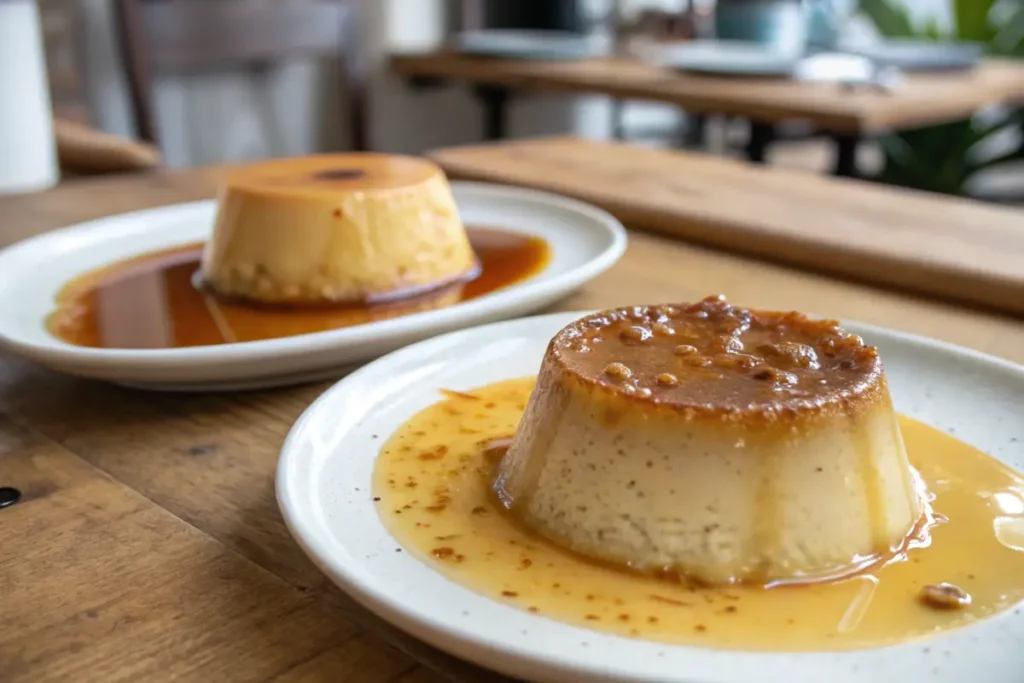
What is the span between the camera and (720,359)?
2.48 ft

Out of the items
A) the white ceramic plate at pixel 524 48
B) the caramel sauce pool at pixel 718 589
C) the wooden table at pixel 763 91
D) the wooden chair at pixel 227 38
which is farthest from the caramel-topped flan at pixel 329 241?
the white ceramic plate at pixel 524 48

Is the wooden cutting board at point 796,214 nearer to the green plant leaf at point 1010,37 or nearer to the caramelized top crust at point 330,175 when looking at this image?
the caramelized top crust at point 330,175

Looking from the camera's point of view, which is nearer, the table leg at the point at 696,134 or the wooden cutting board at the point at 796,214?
the wooden cutting board at the point at 796,214

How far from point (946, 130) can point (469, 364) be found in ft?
14.8

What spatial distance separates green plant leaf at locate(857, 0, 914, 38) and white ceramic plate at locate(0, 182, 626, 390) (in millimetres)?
4485

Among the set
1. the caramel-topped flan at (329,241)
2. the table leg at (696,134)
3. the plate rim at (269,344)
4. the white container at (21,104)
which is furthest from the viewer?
the table leg at (696,134)

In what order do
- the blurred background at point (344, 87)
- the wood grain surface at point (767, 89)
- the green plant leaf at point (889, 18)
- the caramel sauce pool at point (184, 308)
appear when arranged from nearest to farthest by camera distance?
1. the caramel sauce pool at point (184, 308)
2. the wood grain surface at point (767, 89)
3. the blurred background at point (344, 87)
4. the green plant leaf at point (889, 18)

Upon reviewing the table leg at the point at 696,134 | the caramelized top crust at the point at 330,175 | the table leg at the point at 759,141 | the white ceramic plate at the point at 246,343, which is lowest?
the table leg at the point at 696,134

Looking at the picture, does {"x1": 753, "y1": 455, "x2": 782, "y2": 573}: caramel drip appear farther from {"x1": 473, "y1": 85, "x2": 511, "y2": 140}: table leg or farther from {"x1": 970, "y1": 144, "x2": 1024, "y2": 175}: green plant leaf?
{"x1": 970, "y1": 144, "x2": 1024, "y2": 175}: green plant leaf

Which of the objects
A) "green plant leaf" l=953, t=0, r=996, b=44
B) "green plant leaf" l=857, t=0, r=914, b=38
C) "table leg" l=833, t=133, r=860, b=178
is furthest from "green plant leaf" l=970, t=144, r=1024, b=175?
"table leg" l=833, t=133, r=860, b=178

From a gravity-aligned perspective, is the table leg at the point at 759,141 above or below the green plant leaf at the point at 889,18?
below

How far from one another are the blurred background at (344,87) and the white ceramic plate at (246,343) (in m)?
2.54

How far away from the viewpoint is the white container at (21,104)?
79.9 inches

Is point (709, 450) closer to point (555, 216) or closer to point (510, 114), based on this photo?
point (555, 216)
